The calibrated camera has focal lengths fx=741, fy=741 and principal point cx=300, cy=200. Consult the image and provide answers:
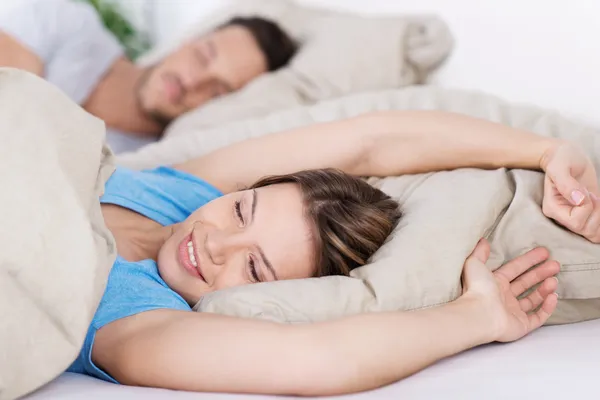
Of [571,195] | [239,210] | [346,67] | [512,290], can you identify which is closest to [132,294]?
[239,210]

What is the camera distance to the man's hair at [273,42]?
219 centimetres

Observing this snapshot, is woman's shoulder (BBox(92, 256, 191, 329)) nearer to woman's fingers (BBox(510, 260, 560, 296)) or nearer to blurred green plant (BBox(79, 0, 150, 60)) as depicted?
woman's fingers (BBox(510, 260, 560, 296))

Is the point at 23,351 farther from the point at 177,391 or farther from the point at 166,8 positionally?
the point at 166,8

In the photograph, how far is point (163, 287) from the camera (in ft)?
3.60

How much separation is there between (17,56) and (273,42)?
0.73 m

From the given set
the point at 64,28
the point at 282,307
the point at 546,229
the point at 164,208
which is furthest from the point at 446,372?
the point at 64,28

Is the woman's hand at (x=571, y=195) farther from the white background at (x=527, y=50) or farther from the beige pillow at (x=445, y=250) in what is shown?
the white background at (x=527, y=50)

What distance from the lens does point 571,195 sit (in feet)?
3.72

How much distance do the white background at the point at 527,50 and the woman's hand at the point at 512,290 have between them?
2.22 ft

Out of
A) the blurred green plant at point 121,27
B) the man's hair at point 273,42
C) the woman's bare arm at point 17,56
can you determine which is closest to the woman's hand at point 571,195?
the man's hair at point 273,42

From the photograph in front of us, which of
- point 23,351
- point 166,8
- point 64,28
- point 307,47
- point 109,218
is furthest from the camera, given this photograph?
point 166,8

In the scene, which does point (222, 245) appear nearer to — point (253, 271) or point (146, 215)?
point (253, 271)

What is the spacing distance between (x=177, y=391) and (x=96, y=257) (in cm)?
19

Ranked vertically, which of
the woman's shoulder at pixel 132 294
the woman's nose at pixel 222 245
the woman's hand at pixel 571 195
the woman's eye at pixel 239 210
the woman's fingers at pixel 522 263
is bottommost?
the woman's shoulder at pixel 132 294
